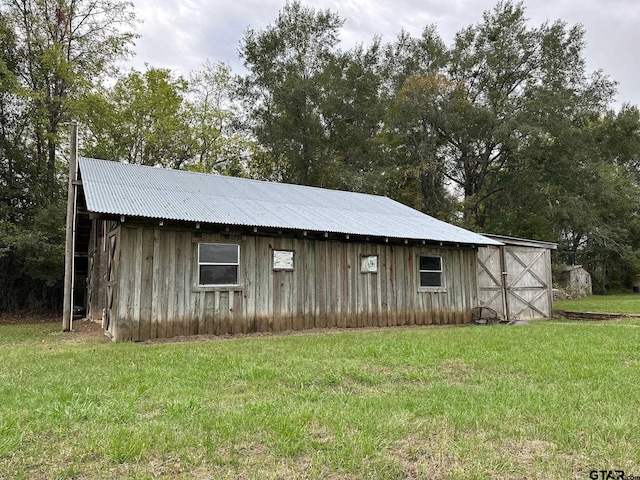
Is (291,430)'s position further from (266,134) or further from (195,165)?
(266,134)

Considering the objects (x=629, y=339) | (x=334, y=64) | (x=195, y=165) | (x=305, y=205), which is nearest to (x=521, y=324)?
(x=629, y=339)

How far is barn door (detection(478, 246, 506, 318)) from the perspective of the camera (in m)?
15.3

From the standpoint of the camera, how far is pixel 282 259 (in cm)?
1162

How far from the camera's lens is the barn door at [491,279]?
15289 mm

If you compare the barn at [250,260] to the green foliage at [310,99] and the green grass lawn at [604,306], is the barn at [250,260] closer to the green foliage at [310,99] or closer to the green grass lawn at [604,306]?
the green grass lawn at [604,306]

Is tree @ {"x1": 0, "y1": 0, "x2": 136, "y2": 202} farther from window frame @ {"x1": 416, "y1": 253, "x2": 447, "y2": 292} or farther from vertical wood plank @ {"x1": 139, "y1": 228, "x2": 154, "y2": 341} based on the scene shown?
window frame @ {"x1": 416, "y1": 253, "x2": 447, "y2": 292}

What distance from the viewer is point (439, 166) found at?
2959 cm

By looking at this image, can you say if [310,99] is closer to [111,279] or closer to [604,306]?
[604,306]

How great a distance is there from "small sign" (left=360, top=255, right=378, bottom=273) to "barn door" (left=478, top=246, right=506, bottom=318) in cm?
448

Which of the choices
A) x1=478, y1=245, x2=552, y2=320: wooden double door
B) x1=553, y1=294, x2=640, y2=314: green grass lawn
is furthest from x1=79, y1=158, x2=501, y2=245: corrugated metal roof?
x1=553, y1=294, x2=640, y2=314: green grass lawn

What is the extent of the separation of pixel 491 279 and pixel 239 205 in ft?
29.6

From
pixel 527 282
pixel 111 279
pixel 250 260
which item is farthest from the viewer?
pixel 527 282

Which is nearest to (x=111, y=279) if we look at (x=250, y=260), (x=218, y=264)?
(x=218, y=264)

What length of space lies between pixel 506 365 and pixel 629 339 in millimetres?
4225
